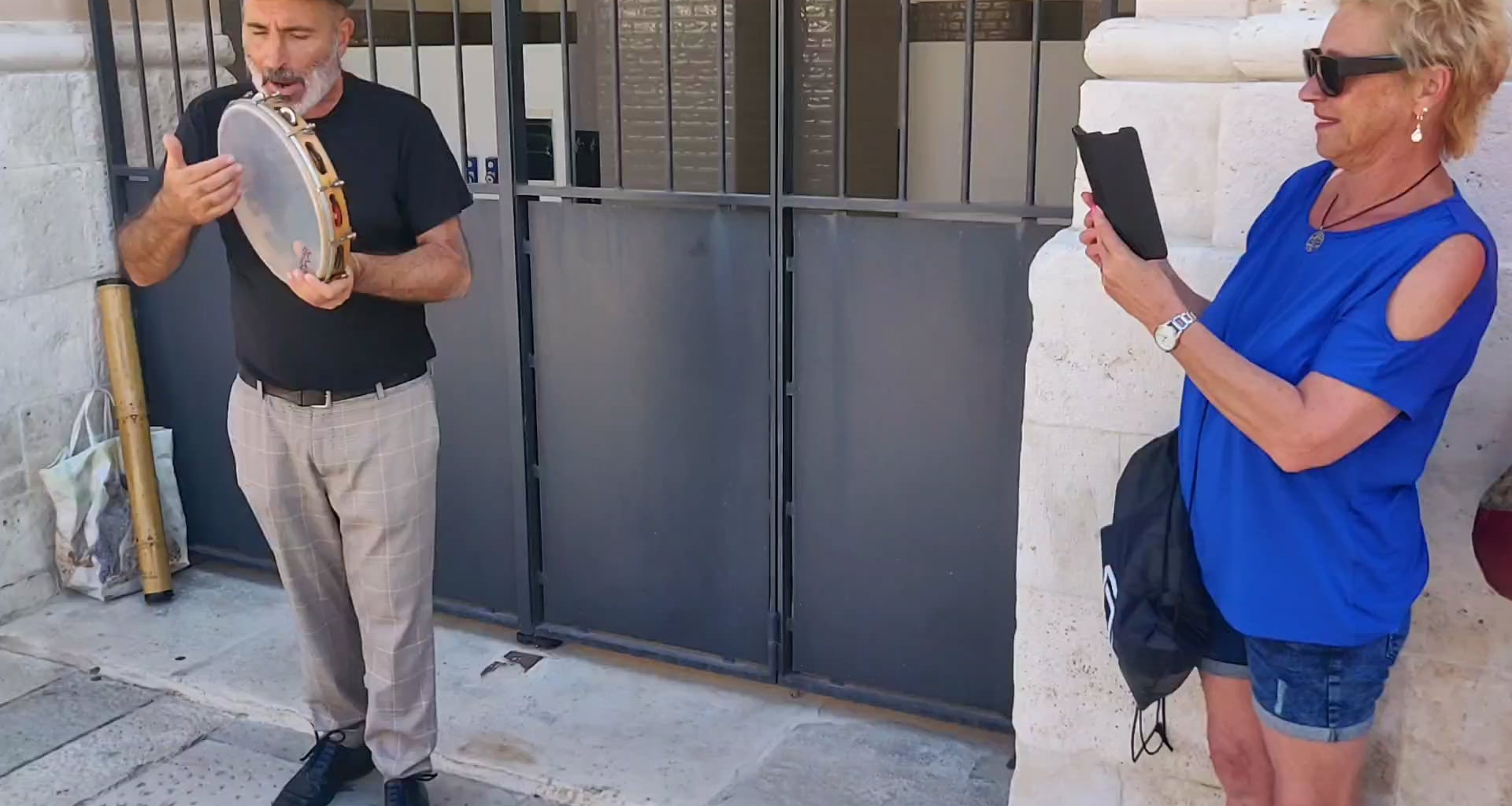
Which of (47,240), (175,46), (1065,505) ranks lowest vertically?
Result: (1065,505)

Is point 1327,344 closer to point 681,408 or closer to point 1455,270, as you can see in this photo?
point 1455,270

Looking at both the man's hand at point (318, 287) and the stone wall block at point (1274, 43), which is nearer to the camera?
the stone wall block at point (1274, 43)

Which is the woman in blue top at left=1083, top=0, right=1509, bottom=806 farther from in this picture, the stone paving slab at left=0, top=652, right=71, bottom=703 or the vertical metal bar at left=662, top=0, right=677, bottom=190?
the stone paving slab at left=0, top=652, right=71, bottom=703

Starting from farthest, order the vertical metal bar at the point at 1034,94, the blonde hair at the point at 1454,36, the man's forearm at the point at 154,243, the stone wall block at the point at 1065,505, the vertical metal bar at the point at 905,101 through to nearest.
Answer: the vertical metal bar at the point at 905,101
the vertical metal bar at the point at 1034,94
the man's forearm at the point at 154,243
the stone wall block at the point at 1065,505
the blonde hair at the point at 1454,36

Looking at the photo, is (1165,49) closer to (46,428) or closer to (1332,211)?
(1332,211)

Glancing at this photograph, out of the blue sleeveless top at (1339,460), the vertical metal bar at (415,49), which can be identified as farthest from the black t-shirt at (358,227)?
the blue sleeveless top at (1339,460)

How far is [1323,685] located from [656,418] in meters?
2.23

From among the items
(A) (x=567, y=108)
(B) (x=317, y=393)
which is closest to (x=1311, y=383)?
(B) (x=317, y=393)

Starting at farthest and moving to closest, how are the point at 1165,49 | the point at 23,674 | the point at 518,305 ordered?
the point at 23,674, the point at 518,305, the point at 1165,49

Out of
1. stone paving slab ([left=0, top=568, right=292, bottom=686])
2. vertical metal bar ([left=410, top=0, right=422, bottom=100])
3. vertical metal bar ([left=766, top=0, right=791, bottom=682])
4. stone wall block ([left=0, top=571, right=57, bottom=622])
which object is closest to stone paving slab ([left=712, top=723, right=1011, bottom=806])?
vertical metal bar ([left=766, top=0, right=791, bottom=682])

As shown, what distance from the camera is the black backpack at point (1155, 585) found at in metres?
2.29

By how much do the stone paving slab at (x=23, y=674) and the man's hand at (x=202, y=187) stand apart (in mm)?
2104

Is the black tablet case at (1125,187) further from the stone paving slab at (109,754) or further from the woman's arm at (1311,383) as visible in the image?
the stone paving slab at (109,754)

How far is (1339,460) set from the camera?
2.05 m
